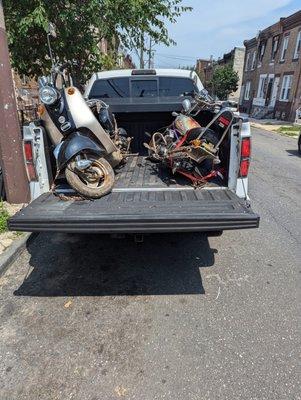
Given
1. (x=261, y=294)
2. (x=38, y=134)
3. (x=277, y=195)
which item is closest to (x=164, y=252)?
(x=261, y=294)

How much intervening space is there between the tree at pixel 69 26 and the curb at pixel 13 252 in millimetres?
4891

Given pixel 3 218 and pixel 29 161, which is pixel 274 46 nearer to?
pixel 3 218

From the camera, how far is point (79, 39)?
8.60m

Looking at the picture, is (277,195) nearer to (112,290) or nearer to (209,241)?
(209,241)

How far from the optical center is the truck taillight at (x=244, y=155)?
338 cm

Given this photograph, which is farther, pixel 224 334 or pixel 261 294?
pixel 261 294

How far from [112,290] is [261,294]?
1531 mm

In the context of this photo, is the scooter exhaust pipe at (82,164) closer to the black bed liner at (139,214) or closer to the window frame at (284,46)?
the black bed liner at (139,214)

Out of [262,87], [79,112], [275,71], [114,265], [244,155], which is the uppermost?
[275,71]

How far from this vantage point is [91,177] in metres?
3.45

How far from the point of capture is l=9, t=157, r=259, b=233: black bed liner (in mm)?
2760

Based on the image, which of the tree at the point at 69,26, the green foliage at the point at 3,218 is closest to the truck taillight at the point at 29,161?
the green foliage at the point at 3,218

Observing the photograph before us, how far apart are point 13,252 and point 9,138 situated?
5.91 ft

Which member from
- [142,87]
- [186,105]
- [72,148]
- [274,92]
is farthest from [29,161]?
[274,92]
